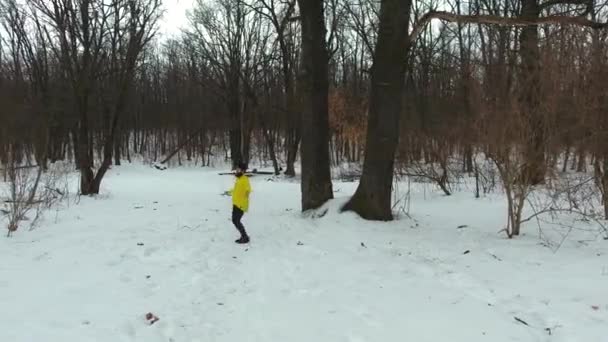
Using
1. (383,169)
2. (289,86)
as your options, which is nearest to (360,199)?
(383,169)

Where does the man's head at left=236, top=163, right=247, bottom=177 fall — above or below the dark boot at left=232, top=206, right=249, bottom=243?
above

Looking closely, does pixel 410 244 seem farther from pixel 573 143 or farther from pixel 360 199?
pixel 573 143

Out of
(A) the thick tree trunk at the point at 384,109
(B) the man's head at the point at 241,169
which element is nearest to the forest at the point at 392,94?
(A) the thick tree trunk at the point at 384,109

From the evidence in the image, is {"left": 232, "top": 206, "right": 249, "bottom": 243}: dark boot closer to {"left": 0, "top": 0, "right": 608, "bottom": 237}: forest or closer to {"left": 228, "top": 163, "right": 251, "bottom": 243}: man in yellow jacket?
{"left": 228, "top": 163, "right": 251, "bottom": 243}: man in yellow jacket

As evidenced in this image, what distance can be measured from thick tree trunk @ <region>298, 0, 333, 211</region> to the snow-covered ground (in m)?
0.99

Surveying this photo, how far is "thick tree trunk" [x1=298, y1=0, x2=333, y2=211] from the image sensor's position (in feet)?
35.5

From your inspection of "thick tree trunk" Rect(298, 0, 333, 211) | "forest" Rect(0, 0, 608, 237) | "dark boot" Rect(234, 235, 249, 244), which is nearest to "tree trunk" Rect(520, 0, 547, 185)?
"forest" Rect(0, 0, 608, 237)

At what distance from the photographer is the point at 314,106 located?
10852mm

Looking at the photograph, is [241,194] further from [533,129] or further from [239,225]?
[533,129]

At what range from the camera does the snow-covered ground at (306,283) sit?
14.6 feet

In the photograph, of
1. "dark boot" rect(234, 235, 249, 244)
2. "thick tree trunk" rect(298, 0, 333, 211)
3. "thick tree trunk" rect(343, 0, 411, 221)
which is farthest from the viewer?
"thick tree trunk" rect(298, 0, 333, 211)

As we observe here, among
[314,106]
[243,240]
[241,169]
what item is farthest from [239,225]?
[314,106]

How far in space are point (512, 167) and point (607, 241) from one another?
169cm

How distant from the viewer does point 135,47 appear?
16.5m
